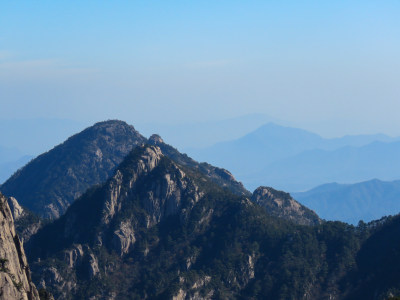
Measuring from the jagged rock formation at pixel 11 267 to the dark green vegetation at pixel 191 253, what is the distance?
67583 mm

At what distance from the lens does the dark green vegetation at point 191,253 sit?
567 feet

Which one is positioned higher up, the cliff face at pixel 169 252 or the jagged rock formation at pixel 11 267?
Answer: the jagged rock formation at pixel 11 267

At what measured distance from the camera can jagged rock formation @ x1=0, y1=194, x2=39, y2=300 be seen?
9681cm

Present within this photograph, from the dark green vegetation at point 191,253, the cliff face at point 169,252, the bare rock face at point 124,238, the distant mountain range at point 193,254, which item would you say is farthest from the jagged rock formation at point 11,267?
the bare rock face at point 124,238

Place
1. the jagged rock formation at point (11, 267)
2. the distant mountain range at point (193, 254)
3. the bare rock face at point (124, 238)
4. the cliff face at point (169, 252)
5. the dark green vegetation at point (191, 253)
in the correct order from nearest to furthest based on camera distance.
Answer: the jagged rock formation at point (11, 267) → the distant mountain range at point (193, 254) → the dark green vegetation at point (191, 253) → the cliff face at point (169, 252) → the bare rock face at point (124, 238)

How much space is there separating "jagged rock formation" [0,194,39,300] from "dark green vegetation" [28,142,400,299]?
67583mm

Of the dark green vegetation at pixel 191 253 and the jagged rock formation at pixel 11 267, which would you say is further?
the dark green vegetation at pixel 191 253

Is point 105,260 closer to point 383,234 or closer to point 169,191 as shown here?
point 169,191

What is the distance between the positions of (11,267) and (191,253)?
90974 millimetres

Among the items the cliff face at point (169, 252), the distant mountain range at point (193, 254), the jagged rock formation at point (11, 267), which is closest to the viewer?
the jagged rock formation at point (11, 267)

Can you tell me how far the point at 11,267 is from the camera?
101 metres

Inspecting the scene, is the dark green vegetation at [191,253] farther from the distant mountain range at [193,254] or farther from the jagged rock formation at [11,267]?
the jagged rock formation at [11,267]

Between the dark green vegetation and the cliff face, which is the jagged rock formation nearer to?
the cliff face

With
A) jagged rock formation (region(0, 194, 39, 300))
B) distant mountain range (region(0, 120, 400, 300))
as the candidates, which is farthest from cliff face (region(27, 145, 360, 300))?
jagged rock formation (region(0, 194, 39, 300))
